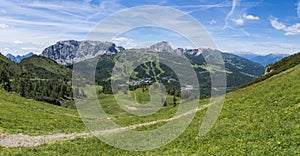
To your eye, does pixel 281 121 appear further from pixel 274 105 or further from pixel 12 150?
pixel 12 150

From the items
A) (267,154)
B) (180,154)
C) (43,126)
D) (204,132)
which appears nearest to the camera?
(267,154)

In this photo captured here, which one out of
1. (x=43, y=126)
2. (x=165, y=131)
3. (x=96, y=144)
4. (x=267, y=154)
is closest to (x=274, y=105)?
(x=165, y=131)

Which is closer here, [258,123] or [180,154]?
[180,154]

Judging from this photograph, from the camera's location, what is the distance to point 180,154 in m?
21.6

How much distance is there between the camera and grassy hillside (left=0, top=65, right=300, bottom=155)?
64.2 ft

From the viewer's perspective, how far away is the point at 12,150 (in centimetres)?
2519

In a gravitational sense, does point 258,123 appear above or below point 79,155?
above

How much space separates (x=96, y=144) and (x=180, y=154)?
34.7 ft

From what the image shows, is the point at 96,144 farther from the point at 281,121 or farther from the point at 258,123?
the point at 281,121

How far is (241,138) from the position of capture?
22.4 m

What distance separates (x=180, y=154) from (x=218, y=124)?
9.06 meters

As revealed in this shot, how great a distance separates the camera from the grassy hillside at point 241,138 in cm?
1956

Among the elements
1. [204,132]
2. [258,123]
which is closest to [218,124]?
[204,132]

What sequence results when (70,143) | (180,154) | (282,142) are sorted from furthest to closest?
1. (70,143)
2. (180,154)
3. (282,142)
